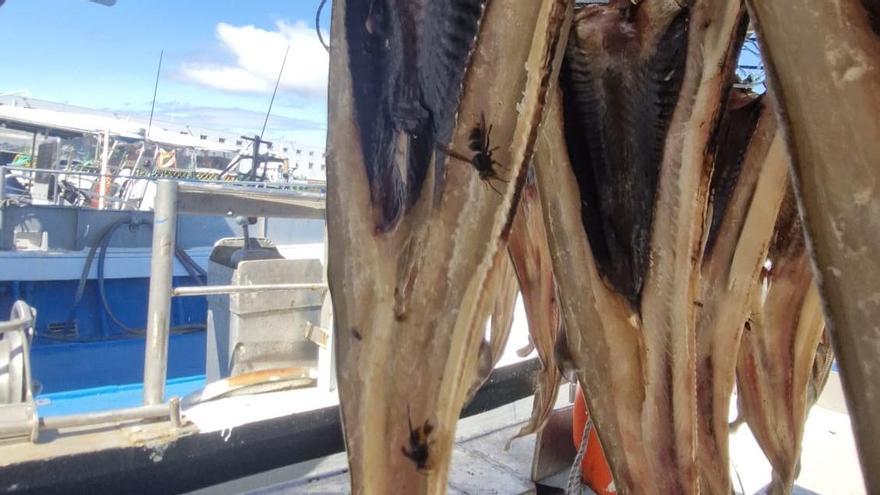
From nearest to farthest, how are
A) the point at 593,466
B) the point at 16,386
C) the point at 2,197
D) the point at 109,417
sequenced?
the point at 109,417 < the point at 16,386 < the point at 593,466 < the point at 2,197

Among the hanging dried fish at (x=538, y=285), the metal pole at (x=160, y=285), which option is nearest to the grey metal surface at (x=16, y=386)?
the metal pole at (x=160, y=285)

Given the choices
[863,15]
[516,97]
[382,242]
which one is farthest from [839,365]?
[382,242]

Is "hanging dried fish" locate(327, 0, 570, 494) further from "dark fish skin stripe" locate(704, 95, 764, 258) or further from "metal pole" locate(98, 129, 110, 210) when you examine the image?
"metal pole" locate(98, 129, 110, 210)

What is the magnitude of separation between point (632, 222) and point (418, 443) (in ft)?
1.60

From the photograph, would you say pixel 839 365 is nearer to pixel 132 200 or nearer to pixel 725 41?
pixel 725 41

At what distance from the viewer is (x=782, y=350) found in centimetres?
164

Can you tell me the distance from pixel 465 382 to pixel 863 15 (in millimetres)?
605

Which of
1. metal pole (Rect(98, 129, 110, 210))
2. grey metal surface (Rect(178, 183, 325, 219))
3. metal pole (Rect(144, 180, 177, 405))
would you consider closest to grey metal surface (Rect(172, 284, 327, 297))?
metal pole (Rect(144, 180, 177, 405))

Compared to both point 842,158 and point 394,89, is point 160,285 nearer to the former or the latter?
point 394,89

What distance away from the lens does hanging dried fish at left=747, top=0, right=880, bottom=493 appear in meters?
0.61

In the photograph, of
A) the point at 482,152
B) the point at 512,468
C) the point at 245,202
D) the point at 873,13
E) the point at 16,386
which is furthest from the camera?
the point at 512,468

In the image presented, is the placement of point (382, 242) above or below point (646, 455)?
above

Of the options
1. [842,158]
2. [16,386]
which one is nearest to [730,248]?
[842,158]

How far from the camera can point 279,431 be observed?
2.95 metres
